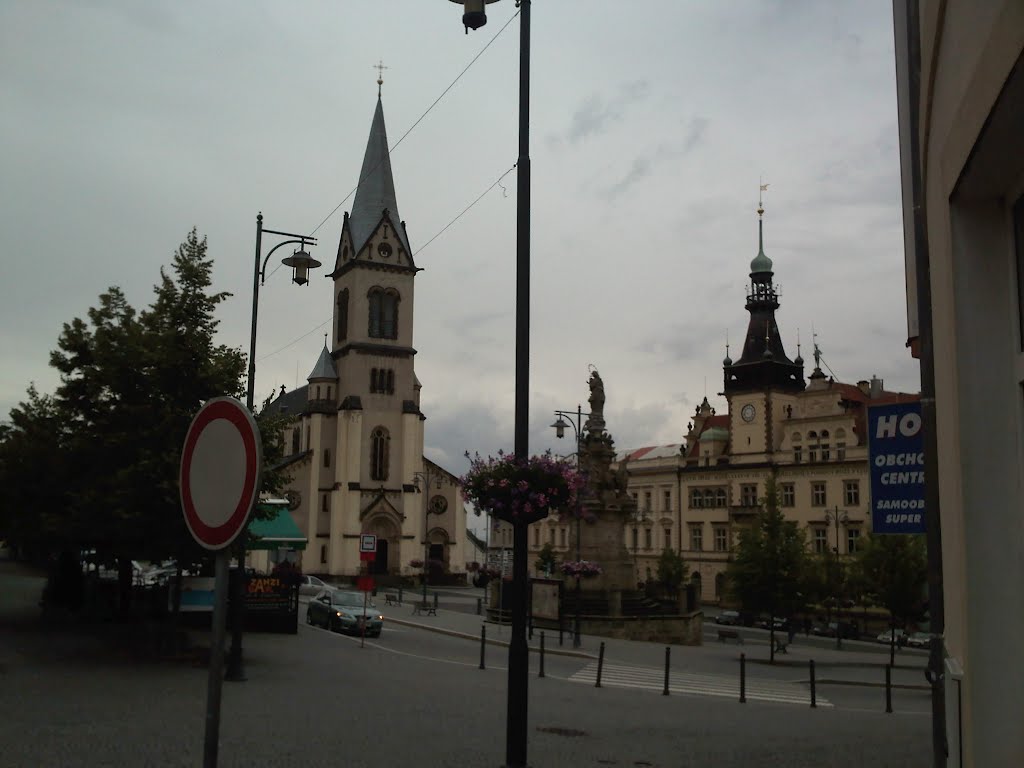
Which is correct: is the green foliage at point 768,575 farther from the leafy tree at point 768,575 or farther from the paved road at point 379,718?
the paved road at point 379,718

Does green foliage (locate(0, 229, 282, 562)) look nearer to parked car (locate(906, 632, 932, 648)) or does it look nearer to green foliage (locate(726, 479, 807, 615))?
green foliage (locate(726, 479, 807, 615))

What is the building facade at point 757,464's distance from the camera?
63719 mm

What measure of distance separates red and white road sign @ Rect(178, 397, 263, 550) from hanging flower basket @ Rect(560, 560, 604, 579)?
3096cm

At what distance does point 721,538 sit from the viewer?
234ft

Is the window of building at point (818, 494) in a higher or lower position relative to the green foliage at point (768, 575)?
higher

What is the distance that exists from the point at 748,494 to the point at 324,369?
34225mm

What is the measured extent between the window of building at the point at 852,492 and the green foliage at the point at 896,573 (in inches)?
803

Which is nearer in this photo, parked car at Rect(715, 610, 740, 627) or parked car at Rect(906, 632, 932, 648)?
parked car at Rect(906, 632, 932, 648)

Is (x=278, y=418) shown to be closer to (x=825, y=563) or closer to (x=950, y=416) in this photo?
(x=950, y=416)

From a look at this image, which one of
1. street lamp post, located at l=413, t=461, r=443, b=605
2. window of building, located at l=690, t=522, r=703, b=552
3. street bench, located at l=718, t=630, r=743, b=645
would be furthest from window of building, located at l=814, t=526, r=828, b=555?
street lamp post, located at l=413, t=461, r=443, b=605

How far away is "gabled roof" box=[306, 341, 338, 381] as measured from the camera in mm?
77500

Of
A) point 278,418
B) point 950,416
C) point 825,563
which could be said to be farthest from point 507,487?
point 825,563

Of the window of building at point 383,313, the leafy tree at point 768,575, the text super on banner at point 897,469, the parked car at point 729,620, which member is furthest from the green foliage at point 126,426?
the window of building at point 383,313

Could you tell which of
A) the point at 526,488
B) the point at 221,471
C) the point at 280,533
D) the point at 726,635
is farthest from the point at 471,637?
the point at 221,471
